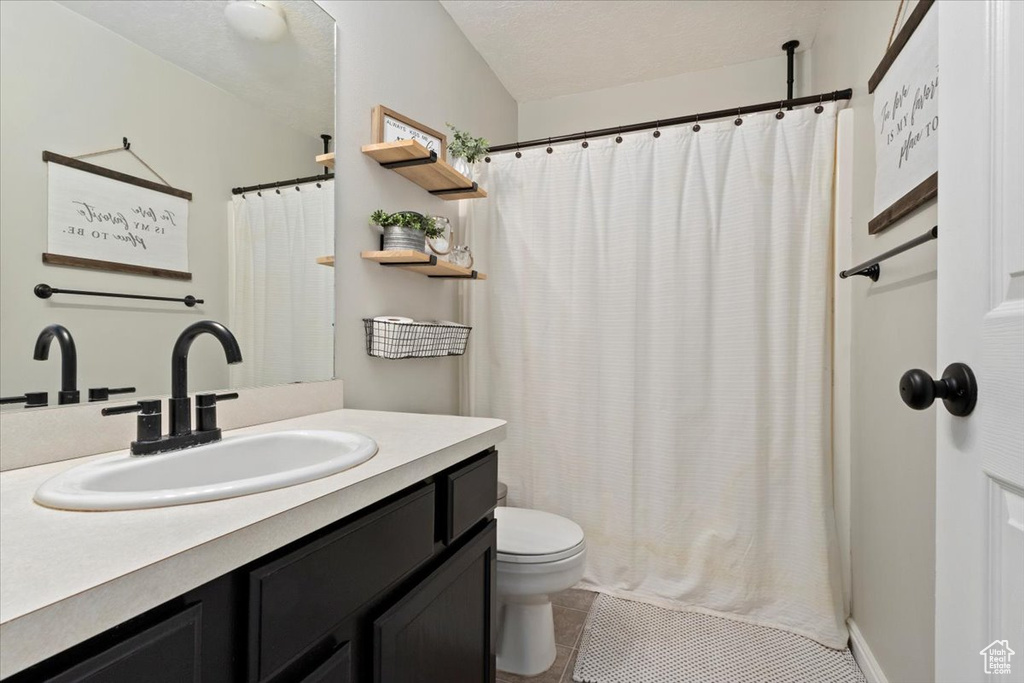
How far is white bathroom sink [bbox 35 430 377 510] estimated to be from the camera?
60 centimetres

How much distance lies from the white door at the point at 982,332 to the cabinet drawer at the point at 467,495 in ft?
2.48

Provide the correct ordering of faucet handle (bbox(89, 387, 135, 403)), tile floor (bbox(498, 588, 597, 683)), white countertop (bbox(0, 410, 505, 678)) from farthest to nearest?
1. tile floor (bbox(498, 588, 597, 683))
2. faucet handle (bbox(89, 387, 135, 403))
3. white countertop (bbox(0, 410, 505, 678))

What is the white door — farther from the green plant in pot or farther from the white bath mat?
the green plant in pot

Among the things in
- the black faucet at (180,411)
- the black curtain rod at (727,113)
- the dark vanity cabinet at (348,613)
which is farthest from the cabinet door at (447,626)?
the black curtain rod at (727,113)

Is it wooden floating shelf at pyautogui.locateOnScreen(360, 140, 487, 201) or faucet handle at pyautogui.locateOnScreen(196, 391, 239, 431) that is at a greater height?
wooden floating shelf at pyautogui.locateOnScreen(360, 140, 487, 201)

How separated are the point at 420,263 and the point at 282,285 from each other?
0.51 metres

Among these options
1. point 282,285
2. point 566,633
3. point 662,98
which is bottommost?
point 566,633

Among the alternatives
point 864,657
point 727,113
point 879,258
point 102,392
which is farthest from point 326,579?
point 727,113

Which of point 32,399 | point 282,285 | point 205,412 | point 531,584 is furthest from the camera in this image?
point 531,584

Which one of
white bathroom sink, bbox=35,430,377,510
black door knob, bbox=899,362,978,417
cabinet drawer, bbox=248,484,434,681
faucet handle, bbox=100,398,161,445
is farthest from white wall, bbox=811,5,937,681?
faucet handle, bbox=100,398,161,445

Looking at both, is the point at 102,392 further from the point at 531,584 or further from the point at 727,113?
the point at 727,113

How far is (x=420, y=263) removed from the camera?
1694mm

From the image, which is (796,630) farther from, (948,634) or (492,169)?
(492,169)

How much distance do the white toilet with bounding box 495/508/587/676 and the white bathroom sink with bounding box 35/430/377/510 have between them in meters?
0.78
